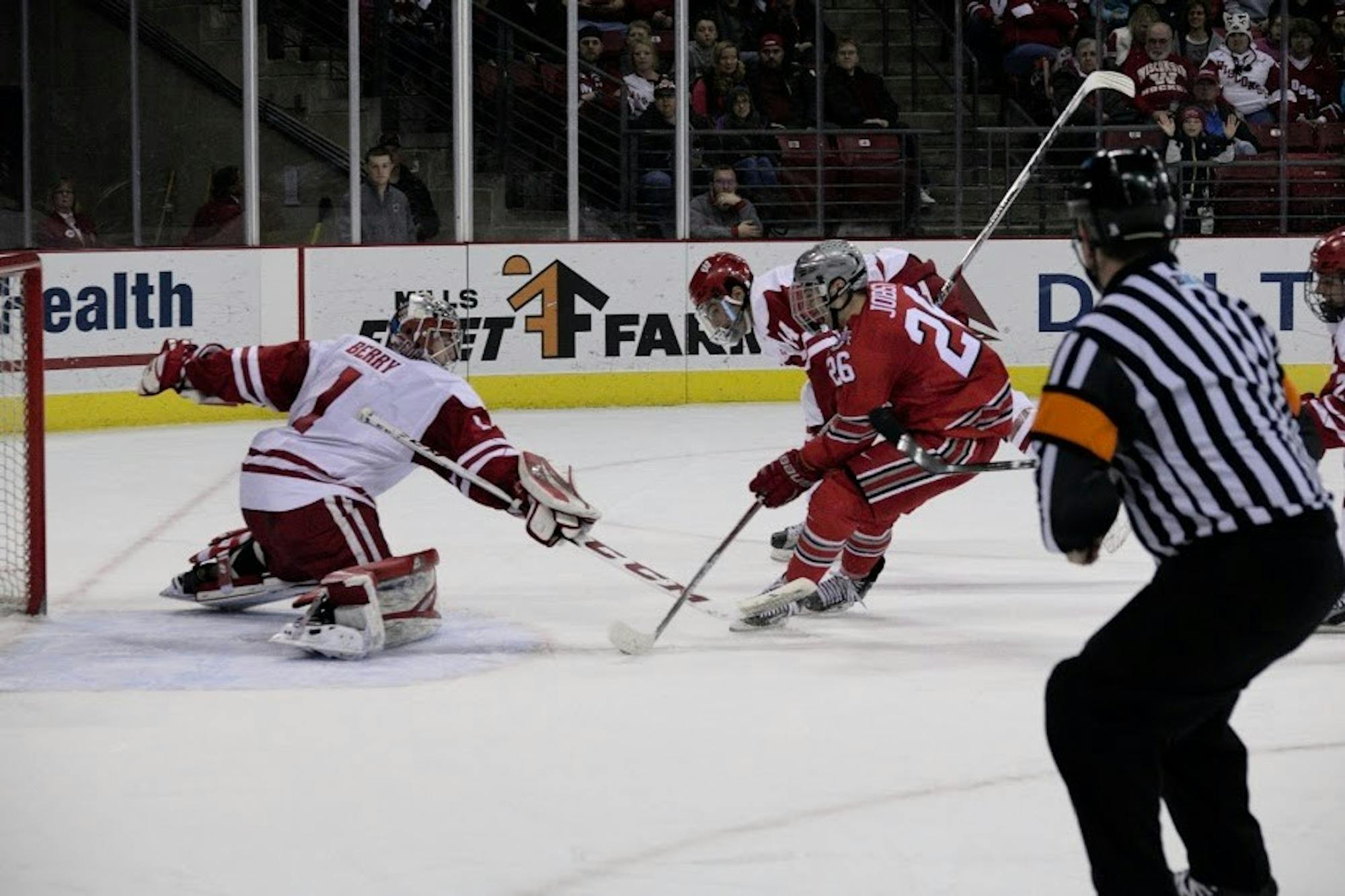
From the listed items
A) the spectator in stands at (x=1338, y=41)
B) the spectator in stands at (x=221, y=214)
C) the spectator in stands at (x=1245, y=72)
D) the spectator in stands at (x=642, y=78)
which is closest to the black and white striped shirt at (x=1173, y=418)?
the spectator in stands at (x=221, y=214)

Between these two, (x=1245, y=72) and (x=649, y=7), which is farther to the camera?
(x=1245, y=72)

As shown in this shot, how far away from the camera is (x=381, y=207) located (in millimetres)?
9812

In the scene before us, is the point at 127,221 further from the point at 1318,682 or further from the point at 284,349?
the point at 1318,682

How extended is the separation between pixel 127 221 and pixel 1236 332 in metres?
7.45

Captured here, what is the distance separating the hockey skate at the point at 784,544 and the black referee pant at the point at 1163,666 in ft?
12.0

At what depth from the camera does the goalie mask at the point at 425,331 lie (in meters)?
4.92

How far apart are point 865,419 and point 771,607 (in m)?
0.50

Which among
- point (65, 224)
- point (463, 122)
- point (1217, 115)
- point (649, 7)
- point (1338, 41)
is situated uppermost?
point (649, 7)

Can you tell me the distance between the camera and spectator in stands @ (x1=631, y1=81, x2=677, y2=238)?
10281mm

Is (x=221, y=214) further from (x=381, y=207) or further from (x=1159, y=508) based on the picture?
(x=1159, y=508)

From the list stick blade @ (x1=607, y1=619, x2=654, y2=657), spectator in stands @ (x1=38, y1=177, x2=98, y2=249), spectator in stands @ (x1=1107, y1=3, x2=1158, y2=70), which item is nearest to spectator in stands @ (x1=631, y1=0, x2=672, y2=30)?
spectator in stands @ (x1=1107, y1=3, x2=1158, y2=70)

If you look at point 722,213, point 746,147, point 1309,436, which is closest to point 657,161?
point 722,213

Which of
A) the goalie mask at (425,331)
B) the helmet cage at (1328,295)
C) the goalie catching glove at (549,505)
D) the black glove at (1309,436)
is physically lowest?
the goalie catching glove at (549,505)

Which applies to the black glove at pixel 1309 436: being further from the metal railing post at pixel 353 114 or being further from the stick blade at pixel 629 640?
the metal railing post at pixel 353 114
